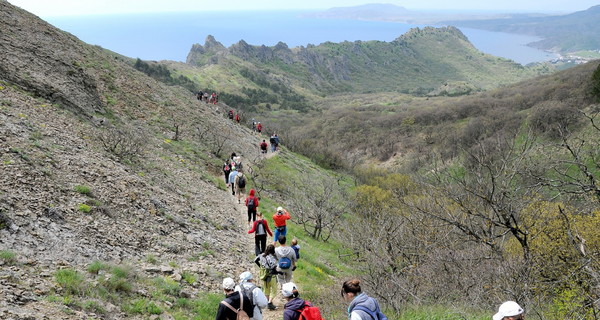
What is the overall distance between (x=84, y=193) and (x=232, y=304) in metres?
7.52

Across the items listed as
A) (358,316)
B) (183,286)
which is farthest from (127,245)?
(358,316)

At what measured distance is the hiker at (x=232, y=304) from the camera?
6.25 metres

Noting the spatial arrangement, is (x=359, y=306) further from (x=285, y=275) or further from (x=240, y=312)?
(x=285, y=275)

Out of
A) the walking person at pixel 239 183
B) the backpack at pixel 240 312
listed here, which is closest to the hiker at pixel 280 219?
the backpack at pixel 240 312

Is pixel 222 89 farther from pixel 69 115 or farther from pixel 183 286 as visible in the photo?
pixel 183 286

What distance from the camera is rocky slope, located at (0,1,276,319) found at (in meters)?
8.32

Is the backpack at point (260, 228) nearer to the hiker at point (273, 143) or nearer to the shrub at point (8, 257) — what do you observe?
the shrub at point (8, 257)

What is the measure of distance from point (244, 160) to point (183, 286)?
20.7m

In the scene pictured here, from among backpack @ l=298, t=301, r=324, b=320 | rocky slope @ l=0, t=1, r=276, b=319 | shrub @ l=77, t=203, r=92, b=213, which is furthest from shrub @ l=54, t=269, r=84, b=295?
backpack @ l=298, t=301, r=324, b=320

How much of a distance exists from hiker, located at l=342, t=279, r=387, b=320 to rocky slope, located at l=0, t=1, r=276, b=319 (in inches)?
195

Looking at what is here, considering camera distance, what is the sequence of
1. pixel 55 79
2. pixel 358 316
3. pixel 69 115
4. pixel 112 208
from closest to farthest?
pixel 358 316 → pixel 112 208 → pixel 69 115 → pixel 55 79

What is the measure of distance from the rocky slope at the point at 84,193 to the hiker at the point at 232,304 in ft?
8.93

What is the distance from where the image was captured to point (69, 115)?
17797mm

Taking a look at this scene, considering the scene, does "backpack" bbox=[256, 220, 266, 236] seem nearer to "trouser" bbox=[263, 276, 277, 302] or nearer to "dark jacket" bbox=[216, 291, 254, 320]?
"trouser" bbox=[263, 276, 277, 302]
